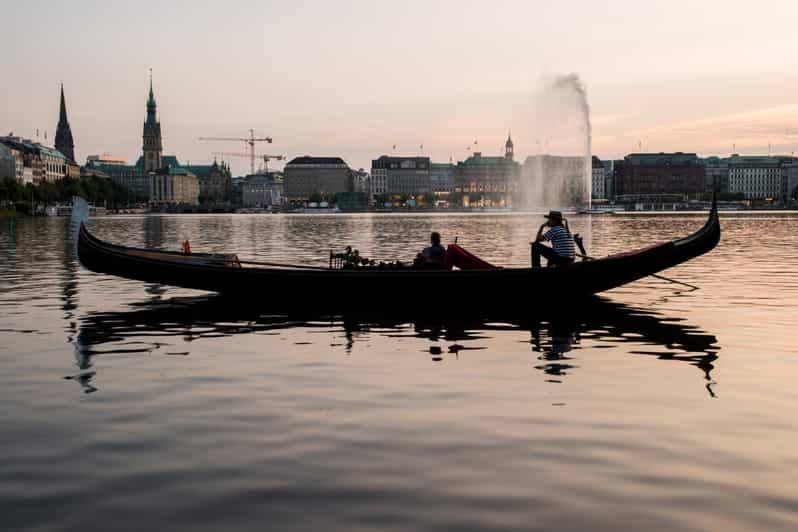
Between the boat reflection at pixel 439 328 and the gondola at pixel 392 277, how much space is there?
0.65 m

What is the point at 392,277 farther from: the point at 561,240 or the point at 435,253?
the point at 561,240

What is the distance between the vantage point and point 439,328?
73.4ft

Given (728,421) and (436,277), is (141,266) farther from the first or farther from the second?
(728,421)

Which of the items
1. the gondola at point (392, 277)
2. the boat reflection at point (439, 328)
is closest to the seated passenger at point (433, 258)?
the gondola at point (392, 277)

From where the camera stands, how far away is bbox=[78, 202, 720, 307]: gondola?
25.9 metres

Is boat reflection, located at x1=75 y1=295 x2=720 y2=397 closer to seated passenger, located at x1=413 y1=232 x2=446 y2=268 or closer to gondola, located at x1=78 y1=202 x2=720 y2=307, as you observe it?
gondola, located at x1=78 y1=202 x2=720 y2=307

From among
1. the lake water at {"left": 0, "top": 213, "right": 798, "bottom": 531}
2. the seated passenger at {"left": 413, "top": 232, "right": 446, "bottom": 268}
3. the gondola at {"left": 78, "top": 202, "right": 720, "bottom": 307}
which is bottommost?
the lake water at {"left": 0, "top": 213, "right": 798, "bottom": 531}

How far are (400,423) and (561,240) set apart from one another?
15900 millimetres

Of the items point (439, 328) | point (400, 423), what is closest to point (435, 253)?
point (439, 328)

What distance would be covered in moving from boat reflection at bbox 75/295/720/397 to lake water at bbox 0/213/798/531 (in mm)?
127

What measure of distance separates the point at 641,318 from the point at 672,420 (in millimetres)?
12146

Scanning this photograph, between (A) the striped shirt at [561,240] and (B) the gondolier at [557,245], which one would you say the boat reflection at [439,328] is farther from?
(A) the striped shirt at [561,240]

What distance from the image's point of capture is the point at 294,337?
20.9 meters

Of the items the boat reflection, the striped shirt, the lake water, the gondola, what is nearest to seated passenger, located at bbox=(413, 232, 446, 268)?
the gondola
